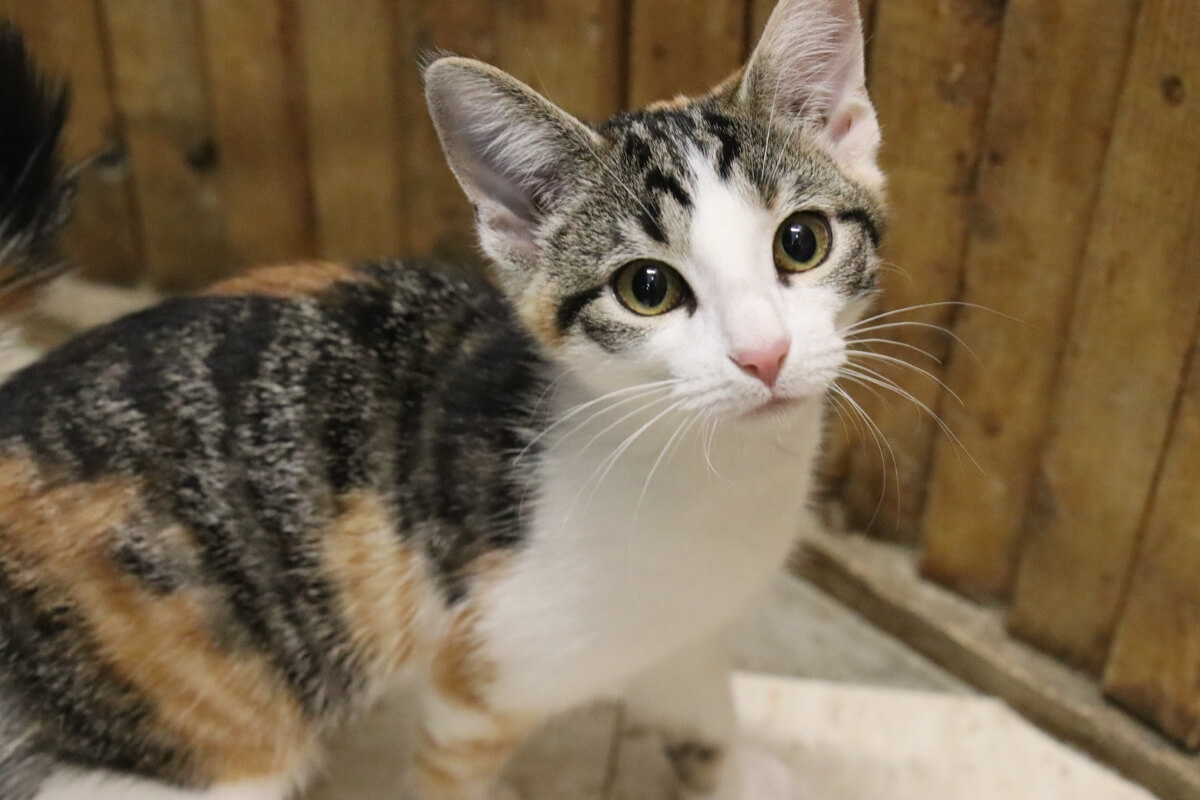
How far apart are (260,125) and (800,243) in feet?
4.71

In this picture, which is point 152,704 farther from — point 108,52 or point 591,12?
point 108,52

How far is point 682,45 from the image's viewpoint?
173 centimetres

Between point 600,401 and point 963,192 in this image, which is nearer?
point 600,401

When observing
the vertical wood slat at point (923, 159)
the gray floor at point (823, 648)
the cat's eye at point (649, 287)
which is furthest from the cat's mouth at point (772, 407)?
the gray floor at point (823, 648)

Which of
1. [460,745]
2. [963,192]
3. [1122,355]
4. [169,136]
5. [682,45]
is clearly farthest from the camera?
[169,136]

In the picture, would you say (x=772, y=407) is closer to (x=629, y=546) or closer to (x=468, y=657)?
(x=629, y=546)

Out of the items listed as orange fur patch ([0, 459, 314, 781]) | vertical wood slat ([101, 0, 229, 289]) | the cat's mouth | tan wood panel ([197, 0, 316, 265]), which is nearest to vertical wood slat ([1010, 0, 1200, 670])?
the cat's mouth

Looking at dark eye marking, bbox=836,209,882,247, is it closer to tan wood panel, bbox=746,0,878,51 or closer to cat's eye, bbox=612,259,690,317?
cat's eye, bbox=612,259,690,317

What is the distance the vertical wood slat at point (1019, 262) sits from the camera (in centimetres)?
137

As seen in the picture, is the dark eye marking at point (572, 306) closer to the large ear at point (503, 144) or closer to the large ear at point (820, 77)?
the large ear at point (503, 144)

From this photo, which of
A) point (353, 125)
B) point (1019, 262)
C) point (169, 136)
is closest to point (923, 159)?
point (1019, 262)

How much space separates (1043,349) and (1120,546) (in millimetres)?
286

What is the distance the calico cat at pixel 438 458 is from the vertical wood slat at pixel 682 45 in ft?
1.86

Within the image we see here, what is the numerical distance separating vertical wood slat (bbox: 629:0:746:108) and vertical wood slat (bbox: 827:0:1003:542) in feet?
0.77
